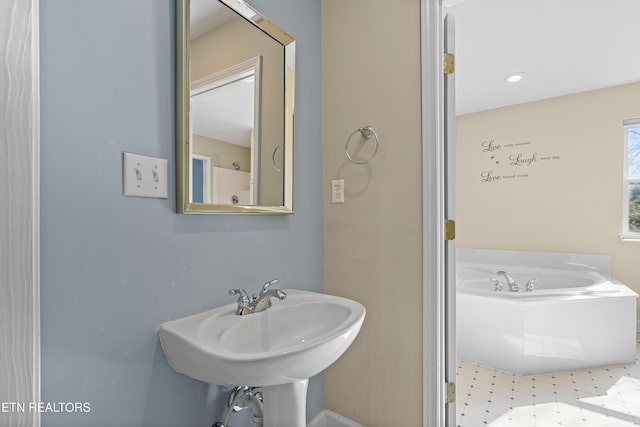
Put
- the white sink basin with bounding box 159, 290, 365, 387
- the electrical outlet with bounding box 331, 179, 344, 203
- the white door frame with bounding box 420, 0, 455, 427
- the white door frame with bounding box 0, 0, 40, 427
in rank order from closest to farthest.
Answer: the white door frame with bounding box 0, 0, 40, 427 < the white sink basin with bounding box 159, 290, 365, 387 < the white door frame with bounding box 420, 0, 455, 427 < the electrical outlet with bounding box 331, 179, 344, 203

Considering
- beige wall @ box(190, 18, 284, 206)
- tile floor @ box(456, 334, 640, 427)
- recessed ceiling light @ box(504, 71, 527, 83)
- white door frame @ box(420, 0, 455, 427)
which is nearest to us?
beige wall @ box(190, 18, 284, 206)

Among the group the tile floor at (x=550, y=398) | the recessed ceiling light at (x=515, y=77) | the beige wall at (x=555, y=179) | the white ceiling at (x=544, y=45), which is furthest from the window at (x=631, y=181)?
the tile floor at (x=550, y=398)

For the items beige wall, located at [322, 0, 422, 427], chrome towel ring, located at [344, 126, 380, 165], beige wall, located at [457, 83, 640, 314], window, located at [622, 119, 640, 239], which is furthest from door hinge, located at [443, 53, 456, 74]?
window, located at [622, 119, 640, 239]

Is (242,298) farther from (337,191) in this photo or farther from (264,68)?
(264,68)

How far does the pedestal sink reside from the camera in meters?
0.73

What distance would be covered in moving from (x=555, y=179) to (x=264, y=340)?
136 inches

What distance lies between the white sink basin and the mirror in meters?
0.35

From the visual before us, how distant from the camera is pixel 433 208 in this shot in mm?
1290

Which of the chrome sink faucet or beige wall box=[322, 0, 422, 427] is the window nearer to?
beige wall box=[322, 0, 422, 427]

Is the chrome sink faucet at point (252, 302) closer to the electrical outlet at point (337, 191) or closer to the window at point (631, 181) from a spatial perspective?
the electrical outlet at point (337, 191)

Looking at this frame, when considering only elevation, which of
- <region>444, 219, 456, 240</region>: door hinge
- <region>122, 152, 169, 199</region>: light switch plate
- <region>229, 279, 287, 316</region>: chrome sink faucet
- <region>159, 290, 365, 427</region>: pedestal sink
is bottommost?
<region>159, 290, 365, 427</region>: pedestal sink

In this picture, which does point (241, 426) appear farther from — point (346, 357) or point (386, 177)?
point (386, 177)

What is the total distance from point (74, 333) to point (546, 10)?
2.60m

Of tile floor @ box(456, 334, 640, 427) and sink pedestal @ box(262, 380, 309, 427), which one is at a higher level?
sink pedestal @ box(262, 380, 309, 427)
